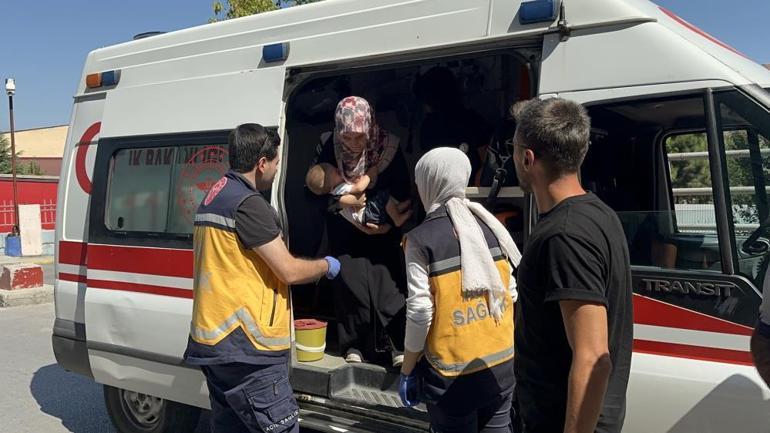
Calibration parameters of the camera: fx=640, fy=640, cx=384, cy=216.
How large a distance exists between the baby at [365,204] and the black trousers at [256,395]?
1.25 m

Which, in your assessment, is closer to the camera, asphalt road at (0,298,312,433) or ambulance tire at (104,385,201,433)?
ambulance tire at (104,385,201,433)

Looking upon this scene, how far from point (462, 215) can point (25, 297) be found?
9481 millimetres

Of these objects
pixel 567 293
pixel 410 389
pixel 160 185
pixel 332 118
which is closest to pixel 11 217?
pixel 160 185

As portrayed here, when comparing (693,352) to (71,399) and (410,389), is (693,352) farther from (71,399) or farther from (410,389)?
(71,399)

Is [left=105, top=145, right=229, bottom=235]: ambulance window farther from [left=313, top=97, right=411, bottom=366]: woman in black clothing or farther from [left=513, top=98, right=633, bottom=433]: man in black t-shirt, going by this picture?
[left=513, top=98, right=633, bottom=433]: man in black t-shirt

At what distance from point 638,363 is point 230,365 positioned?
1716mm

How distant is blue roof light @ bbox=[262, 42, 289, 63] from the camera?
365cm

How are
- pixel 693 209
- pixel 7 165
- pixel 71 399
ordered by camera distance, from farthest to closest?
pixel 7 165, pixel 71 399, pixel 693 209

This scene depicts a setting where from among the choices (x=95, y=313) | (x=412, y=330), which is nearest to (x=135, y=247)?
(x=95, y=313)

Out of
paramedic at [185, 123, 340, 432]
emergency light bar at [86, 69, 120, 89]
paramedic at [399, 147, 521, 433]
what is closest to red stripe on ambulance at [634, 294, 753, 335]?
paramedic at [399, 147, 521, 433]

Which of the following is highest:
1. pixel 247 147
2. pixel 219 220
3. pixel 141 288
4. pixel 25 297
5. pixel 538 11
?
pixel 538 11

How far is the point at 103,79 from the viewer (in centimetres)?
450

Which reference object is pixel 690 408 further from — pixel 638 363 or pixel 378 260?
pixel 378 260

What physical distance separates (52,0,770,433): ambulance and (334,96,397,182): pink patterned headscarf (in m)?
0.29
